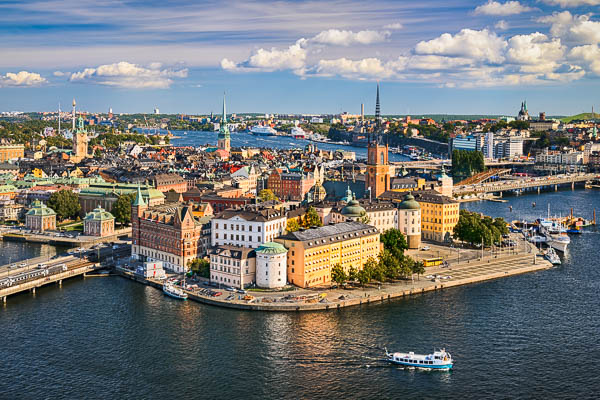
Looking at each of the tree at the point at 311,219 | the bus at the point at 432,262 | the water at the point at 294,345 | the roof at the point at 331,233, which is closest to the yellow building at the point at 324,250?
the roof at the point at 331,233

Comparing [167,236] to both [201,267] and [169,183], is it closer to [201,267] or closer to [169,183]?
[201,267]

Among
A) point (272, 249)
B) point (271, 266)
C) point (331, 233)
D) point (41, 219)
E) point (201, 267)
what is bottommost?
point (201, 267)

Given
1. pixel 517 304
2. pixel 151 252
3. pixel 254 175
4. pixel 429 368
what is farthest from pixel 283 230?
pixel 254 175

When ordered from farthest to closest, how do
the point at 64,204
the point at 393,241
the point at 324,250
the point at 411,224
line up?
the point at 64,204 → the point at 411,224 → the point at 393,241 → the point at 324,250

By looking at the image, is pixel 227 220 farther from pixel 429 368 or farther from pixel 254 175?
pixel 254 175

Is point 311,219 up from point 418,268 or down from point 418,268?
up

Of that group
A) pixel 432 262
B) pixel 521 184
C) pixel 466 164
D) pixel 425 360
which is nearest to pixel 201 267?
pixel 432 262

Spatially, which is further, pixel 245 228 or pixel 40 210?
pixel 40 210
